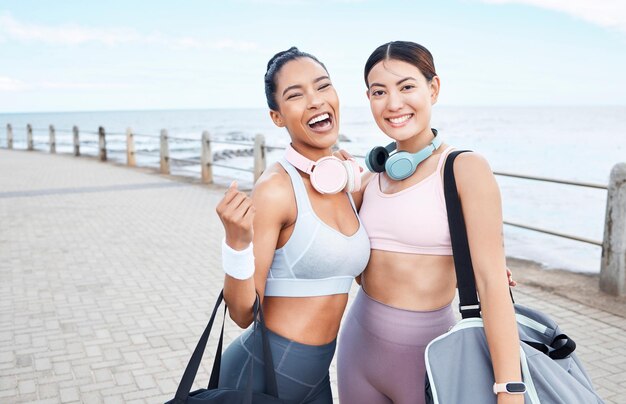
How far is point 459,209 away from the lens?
71.0 inches

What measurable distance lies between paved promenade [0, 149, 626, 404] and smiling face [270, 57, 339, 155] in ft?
8.38

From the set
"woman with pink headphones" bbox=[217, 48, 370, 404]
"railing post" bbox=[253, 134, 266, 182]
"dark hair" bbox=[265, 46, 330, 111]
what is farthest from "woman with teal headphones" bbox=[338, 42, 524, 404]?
"railing post" bbox=[253, 134, 266, 182]

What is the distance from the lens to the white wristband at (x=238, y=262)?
1685 millimetres

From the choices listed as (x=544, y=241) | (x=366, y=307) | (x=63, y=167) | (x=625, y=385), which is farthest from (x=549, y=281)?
(x=63, y=167)

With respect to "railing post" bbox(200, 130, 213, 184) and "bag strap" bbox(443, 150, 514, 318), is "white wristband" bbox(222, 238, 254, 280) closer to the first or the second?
"bag strap" bbox(443, 150, 514, 318)

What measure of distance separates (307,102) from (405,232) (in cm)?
54

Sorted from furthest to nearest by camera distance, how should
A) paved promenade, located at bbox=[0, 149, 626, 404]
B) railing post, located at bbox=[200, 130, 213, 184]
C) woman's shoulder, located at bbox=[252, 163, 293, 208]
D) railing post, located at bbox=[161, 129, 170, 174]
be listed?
railing post, located at bbox=[161, 129, 170, 174], railing post, located at bbox=[200, 130, 213, 184], paved promenade, located at bbox=[0, 149, 626, 404], woman's shoulder, located at bbox=[252, 163, 293, 208]

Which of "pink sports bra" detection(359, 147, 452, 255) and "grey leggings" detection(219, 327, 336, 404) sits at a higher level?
"pink sports bra" detection(359, 147, 452, 255)

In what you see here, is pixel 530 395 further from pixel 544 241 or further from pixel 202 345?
pixel 544 241

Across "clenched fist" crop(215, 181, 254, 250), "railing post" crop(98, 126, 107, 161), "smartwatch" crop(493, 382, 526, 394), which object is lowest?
"railing post" crop(98, 126, 107, 161)

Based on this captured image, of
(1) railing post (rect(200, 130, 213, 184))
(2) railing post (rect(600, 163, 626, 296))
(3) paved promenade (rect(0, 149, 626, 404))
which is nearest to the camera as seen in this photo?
(3) paved promenade (rect(0, 149, 626, 404))

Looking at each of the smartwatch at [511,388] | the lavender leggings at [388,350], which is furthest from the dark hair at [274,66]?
the smartwatch at [511,388]

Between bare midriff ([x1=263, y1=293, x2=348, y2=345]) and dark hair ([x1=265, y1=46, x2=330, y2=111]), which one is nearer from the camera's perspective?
bare midriff ([x1=263, y1=293, x2=348, y2=345])

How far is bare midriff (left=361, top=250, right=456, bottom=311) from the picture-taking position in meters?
1.92
